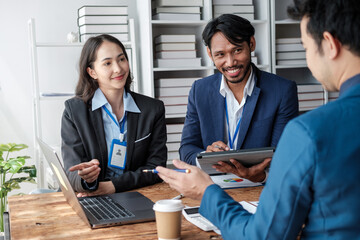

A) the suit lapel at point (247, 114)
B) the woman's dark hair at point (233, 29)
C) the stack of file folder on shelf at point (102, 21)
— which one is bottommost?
the suit lapel at point (247, 114)

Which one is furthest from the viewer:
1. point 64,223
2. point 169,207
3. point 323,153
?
point 64,223

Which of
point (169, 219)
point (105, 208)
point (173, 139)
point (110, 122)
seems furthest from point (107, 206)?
point (173, 139)

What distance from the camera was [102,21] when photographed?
344 cm

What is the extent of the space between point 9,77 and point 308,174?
124 inches

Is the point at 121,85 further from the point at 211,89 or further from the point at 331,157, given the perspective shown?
the point at 331,157

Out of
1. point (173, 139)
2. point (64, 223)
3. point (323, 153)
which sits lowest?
point (173, 139)

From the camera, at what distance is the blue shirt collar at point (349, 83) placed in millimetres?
962

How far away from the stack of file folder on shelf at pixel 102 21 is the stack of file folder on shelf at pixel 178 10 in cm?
27

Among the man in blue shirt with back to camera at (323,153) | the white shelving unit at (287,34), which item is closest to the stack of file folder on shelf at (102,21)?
the white shelving unit at (287,34)

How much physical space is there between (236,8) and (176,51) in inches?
23.7

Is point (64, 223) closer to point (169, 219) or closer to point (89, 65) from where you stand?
point (169, 219)

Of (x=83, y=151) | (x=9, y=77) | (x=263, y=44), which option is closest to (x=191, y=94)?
(x=83, y=151)

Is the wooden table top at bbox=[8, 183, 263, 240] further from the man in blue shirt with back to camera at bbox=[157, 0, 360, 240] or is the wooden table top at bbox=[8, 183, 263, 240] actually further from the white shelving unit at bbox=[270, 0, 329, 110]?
the white shelving unit at bbox=[270, 0, 329, 110]

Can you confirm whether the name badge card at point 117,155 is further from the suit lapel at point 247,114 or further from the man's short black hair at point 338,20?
the man's short black hair at point 338,20
